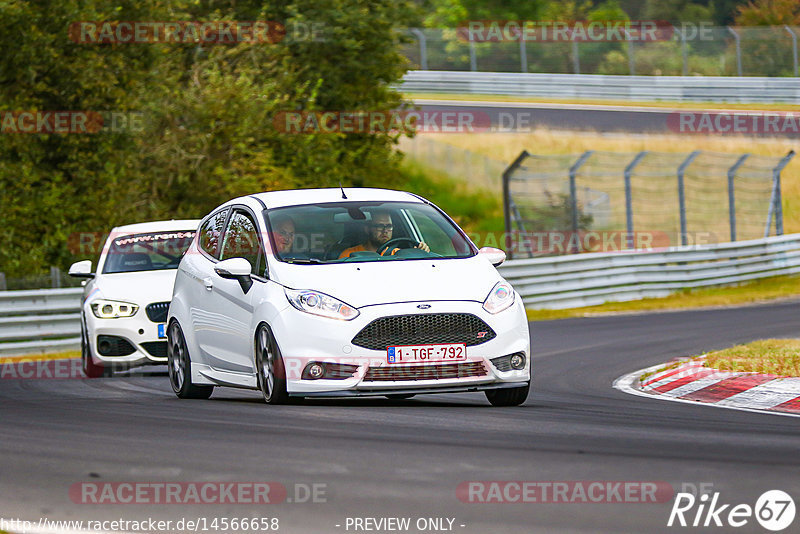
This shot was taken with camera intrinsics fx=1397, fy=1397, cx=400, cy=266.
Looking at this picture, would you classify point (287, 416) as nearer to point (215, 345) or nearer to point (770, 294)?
point (215, 345)

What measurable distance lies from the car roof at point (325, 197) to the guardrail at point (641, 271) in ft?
41.0

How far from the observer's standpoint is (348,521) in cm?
591

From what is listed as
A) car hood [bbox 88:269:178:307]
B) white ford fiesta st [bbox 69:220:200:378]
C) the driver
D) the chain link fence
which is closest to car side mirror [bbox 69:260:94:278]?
white ford fiesta st [bbox 69:220:200:378]

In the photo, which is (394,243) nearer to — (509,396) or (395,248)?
(395,248)

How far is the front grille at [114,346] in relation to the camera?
1466cm

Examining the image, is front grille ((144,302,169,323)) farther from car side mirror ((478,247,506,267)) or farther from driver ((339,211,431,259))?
car side mirror ((478,247,506,267))

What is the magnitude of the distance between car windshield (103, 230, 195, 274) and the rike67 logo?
10192mm

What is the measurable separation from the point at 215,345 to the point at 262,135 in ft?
69.4

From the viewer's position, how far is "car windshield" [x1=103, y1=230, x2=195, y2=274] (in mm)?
15594

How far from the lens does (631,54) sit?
47906 mm

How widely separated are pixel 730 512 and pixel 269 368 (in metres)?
4.64

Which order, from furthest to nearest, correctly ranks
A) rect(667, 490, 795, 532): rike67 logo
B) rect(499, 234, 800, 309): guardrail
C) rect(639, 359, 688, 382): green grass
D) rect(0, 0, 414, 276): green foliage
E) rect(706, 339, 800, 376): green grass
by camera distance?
rect(0, 0, 414, 276): green foliage → rect(499, 234, 800, 309): guardrail → rect(639, 359, 688, 382): green grass → rect(706, 339, 800, 376): green grass → rect(667, 490, 795, 532): rike67 logo

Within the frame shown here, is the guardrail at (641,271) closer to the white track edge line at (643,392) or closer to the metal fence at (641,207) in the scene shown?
the metal fence at (641,207)

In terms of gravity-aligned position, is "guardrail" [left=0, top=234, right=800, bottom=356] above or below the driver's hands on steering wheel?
below
